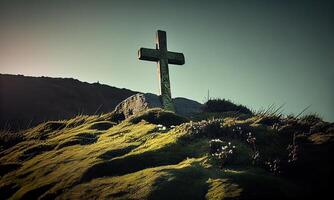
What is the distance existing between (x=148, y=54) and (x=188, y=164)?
9506 millimetres

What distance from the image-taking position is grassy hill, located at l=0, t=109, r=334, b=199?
23.4 ft

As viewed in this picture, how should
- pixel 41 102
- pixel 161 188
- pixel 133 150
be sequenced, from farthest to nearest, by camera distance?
pixel 41 102 → pixel 133 150 → pixel 161 188

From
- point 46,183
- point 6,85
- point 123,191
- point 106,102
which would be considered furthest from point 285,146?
point 6,85

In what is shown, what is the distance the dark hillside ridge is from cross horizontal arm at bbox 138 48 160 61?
97.0 ft

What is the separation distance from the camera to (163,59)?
57.4ft

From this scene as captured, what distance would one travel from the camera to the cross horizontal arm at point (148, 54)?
16873mm

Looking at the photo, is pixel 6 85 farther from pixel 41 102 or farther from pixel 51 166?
pixel 51 166

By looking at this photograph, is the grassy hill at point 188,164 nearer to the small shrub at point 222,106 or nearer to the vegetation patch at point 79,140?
the vegetation patch at point 79,140

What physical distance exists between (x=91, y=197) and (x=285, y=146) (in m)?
4.94

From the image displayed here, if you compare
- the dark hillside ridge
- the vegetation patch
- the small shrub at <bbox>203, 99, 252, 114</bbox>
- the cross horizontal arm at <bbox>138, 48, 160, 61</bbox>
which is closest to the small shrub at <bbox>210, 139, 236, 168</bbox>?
the vegetation patch

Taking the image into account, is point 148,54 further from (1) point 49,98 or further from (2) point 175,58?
(1) point 49,98

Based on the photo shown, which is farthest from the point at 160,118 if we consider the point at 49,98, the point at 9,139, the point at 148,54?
the point at 49,98

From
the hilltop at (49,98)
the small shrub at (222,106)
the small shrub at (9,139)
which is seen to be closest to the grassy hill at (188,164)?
the small shrub at (9,139)

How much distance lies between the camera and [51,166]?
33.7 feet
